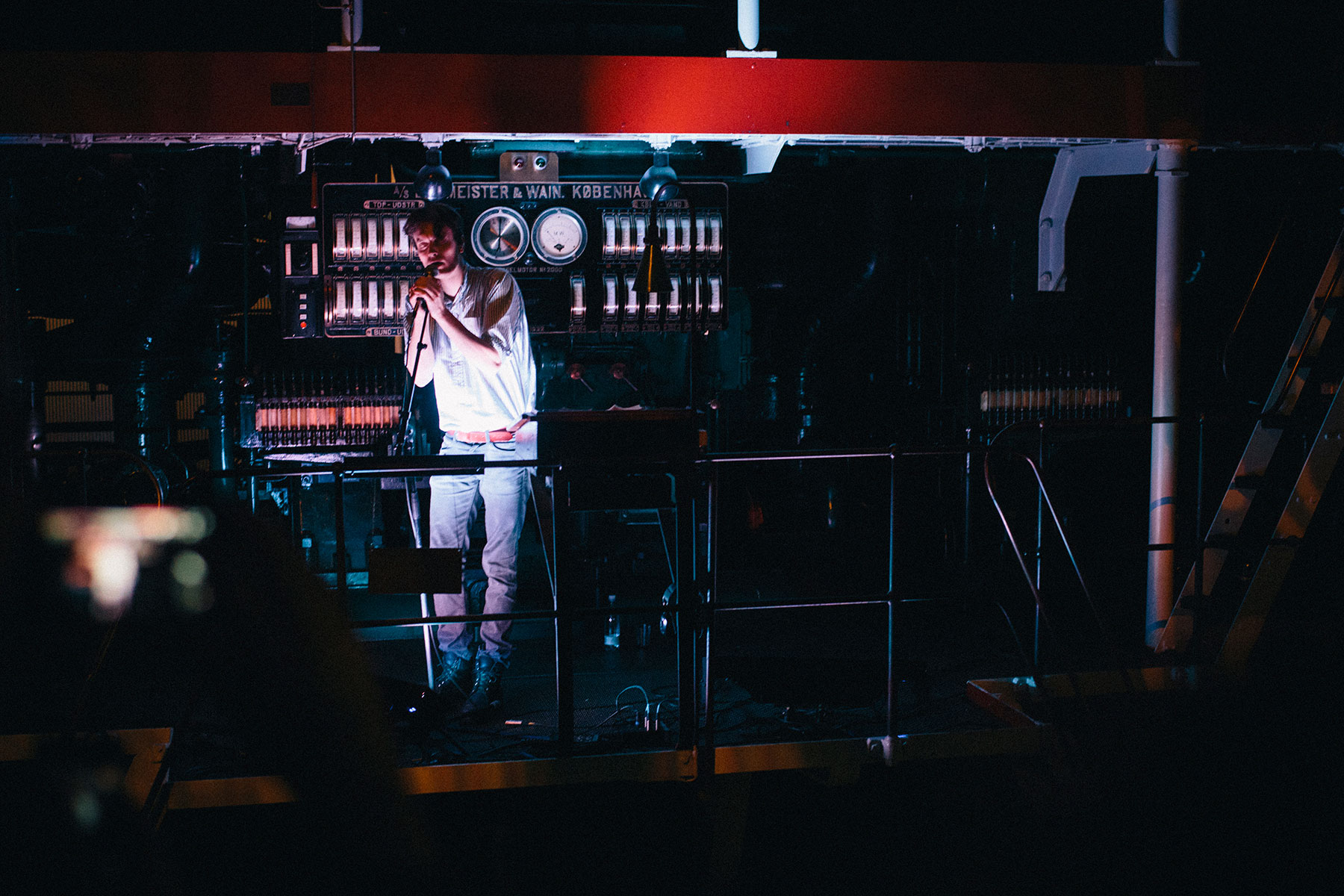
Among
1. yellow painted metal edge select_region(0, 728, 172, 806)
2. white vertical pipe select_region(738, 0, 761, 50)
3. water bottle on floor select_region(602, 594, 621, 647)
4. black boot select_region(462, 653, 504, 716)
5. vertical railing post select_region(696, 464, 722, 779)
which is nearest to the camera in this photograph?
yellow painted metal edge select_region(0, 728, 172, 806)

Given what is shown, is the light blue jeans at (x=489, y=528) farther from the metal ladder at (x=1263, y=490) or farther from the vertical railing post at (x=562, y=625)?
the metal ladder at (x=1263, y=490)

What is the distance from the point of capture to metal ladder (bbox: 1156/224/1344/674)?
4.61m

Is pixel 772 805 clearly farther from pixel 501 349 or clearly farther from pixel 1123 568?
pixel 1123 568

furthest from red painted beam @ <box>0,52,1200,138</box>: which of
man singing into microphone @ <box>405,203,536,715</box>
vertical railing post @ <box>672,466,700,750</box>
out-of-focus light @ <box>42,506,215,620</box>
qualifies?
out-of-focus light @ <box>42,506,215,620</box>

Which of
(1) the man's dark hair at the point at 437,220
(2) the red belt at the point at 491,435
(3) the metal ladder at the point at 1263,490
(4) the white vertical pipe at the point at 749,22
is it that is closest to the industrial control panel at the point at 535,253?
(4) the white vertical pipe at the point at 749,22

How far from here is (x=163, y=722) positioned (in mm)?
4453

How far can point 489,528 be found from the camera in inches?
180

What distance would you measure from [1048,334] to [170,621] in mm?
6904

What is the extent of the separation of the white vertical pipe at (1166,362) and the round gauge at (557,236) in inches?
134

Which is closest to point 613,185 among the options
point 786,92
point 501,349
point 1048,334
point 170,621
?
point 786,92

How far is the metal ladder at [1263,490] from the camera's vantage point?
4.61m

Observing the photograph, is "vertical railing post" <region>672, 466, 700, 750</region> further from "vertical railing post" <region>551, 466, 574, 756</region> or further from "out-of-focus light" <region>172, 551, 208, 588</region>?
"out-of-focus light" <region>172, 551, 208, 588</region>

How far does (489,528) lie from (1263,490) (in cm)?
408

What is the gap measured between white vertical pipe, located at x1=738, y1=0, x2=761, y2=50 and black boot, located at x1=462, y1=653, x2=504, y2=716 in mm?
3528
